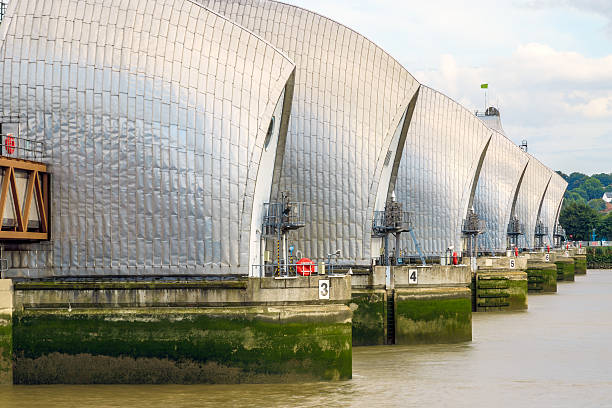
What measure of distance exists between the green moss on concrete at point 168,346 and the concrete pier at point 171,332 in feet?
0.13

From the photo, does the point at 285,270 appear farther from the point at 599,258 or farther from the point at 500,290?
the point at 599,258

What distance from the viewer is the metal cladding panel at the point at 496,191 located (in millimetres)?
87812

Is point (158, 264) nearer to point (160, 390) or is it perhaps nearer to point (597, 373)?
point (160, 390)

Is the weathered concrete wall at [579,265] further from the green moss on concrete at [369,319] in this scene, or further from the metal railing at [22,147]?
the metal railing at [22,147]

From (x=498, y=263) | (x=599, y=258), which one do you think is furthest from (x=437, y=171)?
(x=599, y=258)

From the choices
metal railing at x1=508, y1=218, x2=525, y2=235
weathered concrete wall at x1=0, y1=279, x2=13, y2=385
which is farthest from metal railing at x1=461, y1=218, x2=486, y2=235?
weathered concrete wall at x1=0, y1=279, x2=13, y2=385

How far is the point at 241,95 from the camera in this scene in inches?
1628

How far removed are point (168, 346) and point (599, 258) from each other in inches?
6124

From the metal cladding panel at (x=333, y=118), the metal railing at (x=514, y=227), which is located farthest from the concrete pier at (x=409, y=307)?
the metal railing at (x=514, y=227)

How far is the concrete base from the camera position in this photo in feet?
241

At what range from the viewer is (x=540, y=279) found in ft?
333

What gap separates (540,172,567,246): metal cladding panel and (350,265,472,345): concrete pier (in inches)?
3174

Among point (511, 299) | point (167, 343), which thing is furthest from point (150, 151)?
point (511, 299)

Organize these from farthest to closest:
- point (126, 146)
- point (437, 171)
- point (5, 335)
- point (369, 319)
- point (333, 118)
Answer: point (437, 171) < point (333, 118) < point (369, 319) < point (126, 146) < point (5, 335)
